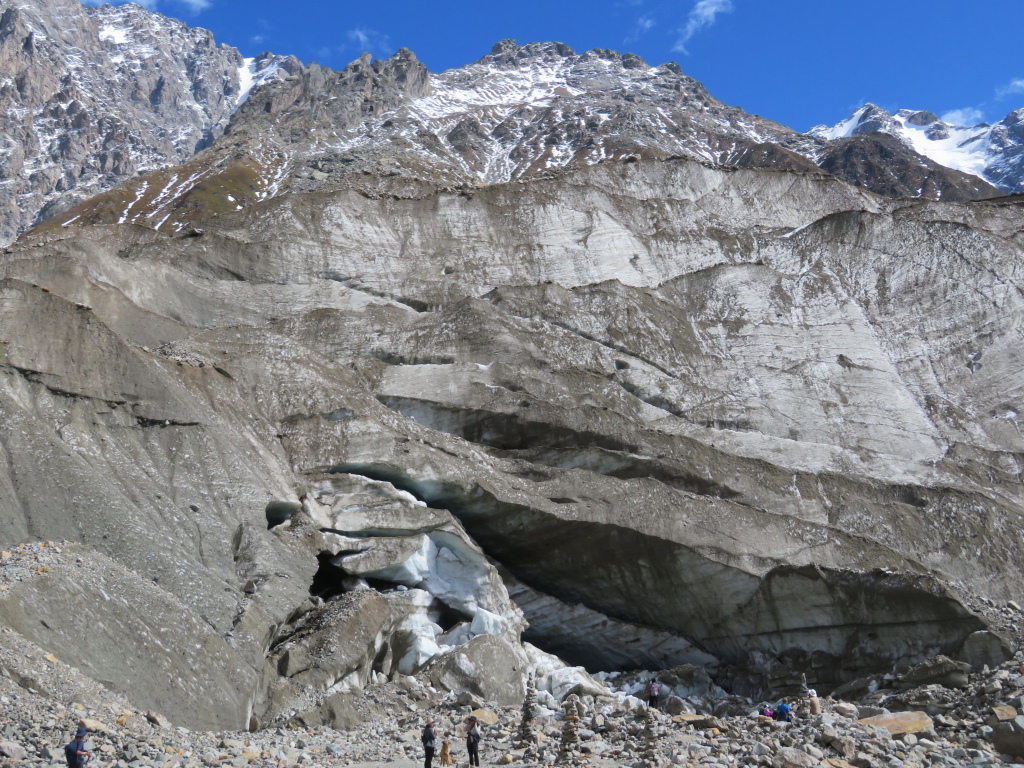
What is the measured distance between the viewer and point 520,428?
3491 cm

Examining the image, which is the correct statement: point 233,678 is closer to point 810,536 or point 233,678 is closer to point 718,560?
point 718,560

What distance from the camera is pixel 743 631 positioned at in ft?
95.0

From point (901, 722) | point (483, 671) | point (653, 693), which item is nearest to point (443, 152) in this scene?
point (483, 671)

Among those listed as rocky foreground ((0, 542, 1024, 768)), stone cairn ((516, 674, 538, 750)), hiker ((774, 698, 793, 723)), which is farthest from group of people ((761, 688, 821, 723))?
stone cairn ((516, 674, 538, 750))

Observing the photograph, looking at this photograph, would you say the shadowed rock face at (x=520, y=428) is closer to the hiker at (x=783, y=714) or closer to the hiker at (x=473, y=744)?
the hiker at (x=473, y=744)

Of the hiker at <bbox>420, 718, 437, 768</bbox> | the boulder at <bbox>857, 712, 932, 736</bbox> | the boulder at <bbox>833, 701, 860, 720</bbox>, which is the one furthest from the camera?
the boulder at <bbox>833, 701, 860, 720</bbox>

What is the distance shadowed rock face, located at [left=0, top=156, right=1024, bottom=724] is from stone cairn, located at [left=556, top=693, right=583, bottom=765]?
8.39 feet

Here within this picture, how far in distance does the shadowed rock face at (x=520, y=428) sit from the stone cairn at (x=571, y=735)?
8.39 ft

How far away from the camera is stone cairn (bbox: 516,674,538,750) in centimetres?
1952

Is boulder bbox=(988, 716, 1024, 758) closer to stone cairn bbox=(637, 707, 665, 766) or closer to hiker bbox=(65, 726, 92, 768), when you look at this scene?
stone cairn bbox=(637, 707, 665, 766)

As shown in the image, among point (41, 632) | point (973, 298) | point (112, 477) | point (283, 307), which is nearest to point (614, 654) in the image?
point (112, 477)

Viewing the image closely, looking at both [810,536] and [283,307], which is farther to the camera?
[283,307]

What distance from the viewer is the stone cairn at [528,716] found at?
19523mm

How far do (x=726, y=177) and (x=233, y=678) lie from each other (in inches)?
1926
